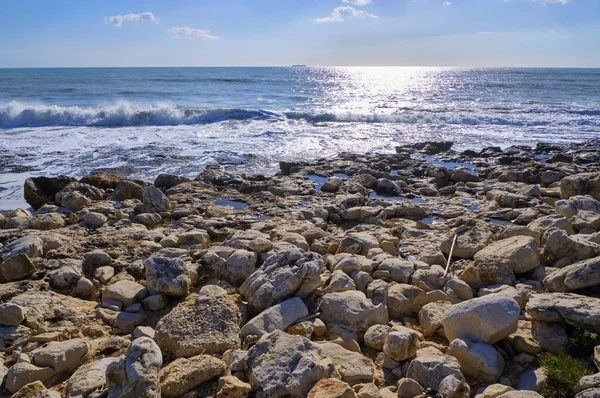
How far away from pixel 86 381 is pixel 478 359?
2.92 m

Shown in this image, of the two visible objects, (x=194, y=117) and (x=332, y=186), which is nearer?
(x=332, y=186)

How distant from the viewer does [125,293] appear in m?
4.70

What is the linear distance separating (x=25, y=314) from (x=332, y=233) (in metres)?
4.43

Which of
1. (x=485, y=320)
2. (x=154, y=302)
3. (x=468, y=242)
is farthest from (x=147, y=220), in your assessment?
(x=485, y=320)

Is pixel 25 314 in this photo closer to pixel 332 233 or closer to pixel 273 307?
pixel 273 307

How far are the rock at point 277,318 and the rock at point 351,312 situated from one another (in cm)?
23

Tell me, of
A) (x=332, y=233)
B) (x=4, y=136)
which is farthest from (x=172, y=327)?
(x=4, y=136)

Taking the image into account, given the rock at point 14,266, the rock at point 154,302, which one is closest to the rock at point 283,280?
the rock at point 154,302

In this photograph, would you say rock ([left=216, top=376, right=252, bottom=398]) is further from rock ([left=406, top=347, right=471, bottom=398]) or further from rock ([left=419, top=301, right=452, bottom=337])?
rock ([left=419, top=301, right=452, bottom=337])

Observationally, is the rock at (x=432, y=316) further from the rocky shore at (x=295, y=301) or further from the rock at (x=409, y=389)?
the rock at (x=409, y=389)

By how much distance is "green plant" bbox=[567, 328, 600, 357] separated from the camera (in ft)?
11.8

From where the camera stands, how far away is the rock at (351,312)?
4.21 metres

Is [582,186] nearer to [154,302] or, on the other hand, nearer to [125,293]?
[154,302]

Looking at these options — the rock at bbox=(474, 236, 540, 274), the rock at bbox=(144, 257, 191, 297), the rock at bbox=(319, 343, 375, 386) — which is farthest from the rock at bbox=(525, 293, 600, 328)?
the rock at bbox=(144, 257, 191, 297)
